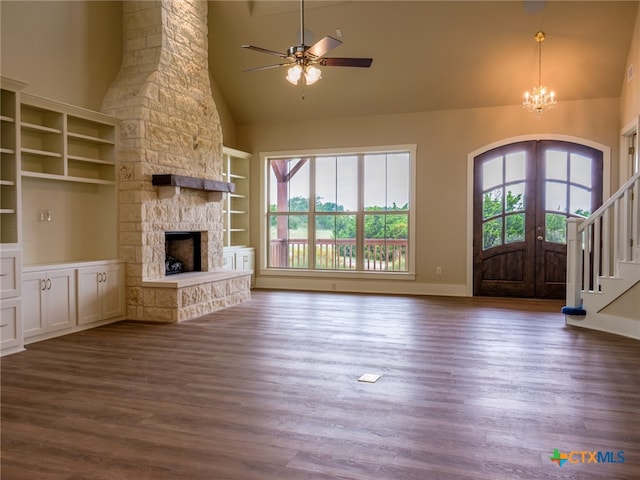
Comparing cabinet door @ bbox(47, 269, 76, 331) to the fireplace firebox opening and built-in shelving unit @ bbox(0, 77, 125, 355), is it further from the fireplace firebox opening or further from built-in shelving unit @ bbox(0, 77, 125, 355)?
the fireplace firebox opening

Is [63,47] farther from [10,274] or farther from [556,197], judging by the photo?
[556,197]

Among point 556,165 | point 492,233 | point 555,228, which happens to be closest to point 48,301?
point 492,233

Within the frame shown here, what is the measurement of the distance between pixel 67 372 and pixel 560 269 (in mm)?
7043

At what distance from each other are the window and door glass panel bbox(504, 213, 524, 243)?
1.60 metres

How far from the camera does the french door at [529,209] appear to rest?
750 cm

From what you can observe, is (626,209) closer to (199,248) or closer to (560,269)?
(560,269)

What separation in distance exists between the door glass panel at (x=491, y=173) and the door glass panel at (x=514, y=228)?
2.00 ft

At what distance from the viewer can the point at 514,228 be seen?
7797mm

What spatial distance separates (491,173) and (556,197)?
3.55 ft

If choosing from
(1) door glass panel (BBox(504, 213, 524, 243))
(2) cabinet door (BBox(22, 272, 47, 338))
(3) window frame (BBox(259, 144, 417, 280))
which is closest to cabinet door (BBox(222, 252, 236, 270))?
(3) window frame (BBox(259, 144, 417, 280))

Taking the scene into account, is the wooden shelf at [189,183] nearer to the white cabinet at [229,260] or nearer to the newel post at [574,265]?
the white cabinet at [229,260]

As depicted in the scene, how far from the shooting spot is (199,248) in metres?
7.20

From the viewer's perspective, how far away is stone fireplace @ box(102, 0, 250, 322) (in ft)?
19.4

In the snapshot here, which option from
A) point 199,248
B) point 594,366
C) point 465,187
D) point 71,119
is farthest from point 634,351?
point 71,119
